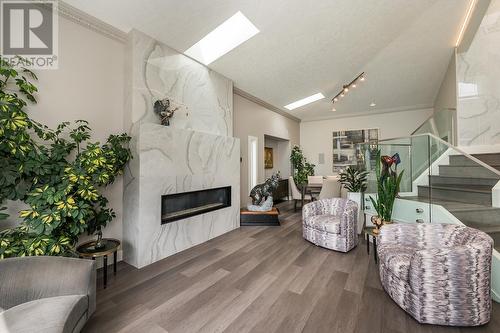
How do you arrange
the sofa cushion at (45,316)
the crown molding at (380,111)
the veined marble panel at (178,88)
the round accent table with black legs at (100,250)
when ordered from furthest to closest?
the crown molding at (380,111)
the veined marble panel at (178,88)
the round accent table with black legs at (100,250)
the sofa cushion at (45,316)

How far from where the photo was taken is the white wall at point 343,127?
7137 millimetres

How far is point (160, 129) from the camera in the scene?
3115 mm

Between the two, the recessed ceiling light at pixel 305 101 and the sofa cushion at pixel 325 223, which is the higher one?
the recessed ceiling light at pixel 305 101

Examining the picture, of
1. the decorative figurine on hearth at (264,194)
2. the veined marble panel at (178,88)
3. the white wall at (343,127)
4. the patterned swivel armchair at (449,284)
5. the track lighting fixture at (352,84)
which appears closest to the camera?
the patterned swivel armchair at (449,284)

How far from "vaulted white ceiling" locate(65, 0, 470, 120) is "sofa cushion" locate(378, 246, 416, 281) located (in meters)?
3.52

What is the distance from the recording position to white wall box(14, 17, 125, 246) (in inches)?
99.0

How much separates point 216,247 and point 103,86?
3093 mm

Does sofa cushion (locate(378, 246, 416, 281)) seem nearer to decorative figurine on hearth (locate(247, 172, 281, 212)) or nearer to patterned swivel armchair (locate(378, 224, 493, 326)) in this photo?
patterned swivel armchair (locate(378, 224, 493, 326))

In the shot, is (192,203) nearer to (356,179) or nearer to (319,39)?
(356,179)

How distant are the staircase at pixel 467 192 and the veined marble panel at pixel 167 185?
3.67m

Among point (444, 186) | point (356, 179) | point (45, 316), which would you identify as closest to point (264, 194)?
point (356, 179)

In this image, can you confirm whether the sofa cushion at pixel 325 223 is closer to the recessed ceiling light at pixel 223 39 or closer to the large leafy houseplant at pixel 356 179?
the large leafy houseplant at pixel 356 179

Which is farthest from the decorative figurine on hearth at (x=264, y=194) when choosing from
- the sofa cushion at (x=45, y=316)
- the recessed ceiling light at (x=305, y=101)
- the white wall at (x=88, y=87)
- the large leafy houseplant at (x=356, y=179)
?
the sofa cushion at (x=45, y=316)

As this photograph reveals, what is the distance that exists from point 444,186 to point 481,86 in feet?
9.72
